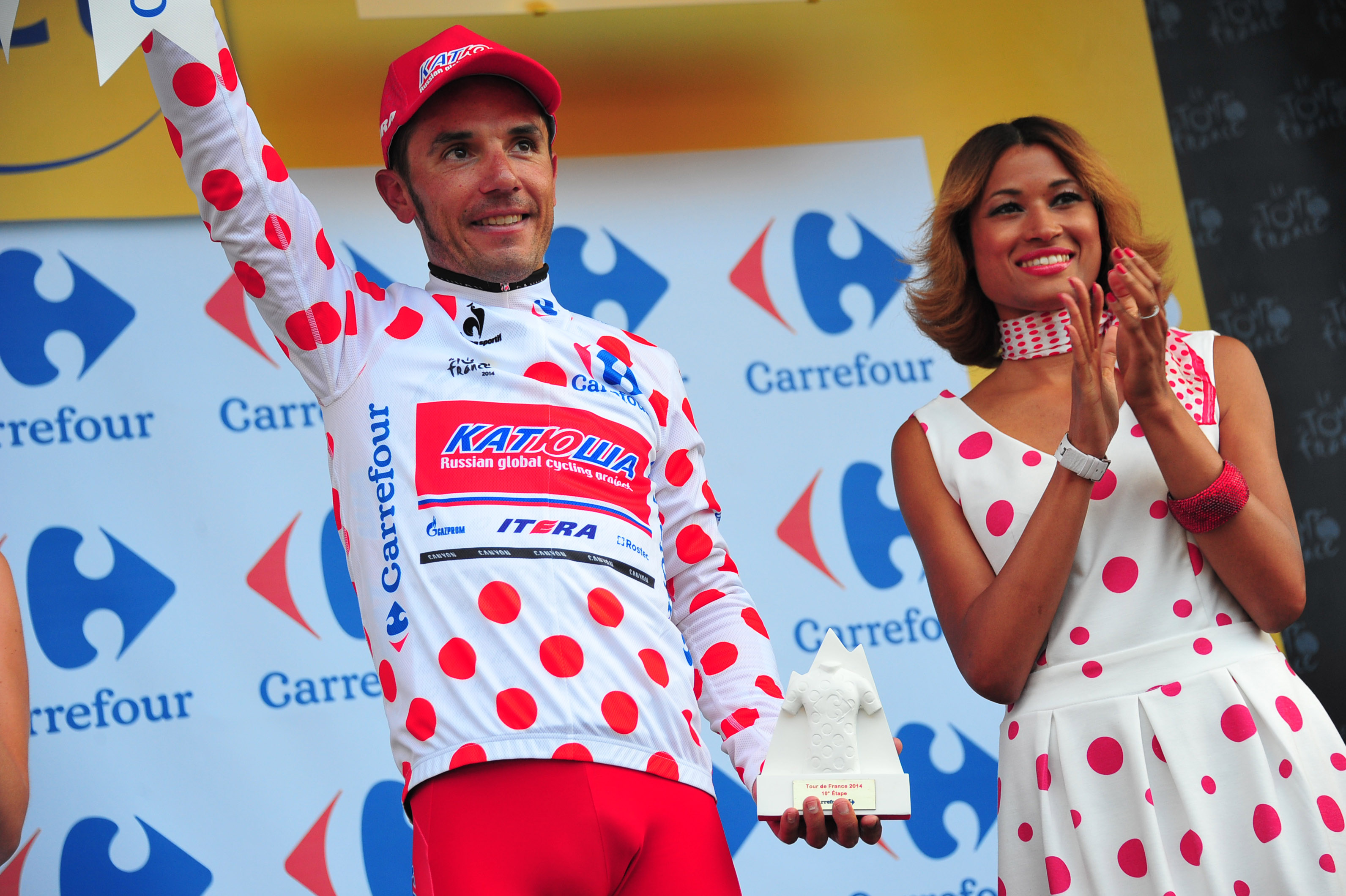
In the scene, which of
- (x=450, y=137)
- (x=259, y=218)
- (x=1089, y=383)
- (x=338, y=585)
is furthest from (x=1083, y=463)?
(x=338, y=585)

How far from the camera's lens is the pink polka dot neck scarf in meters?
1.81

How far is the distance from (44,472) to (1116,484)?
2.11 m

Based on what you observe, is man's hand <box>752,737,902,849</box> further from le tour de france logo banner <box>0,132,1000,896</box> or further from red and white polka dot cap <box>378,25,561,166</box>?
le tour de france logo banner <box>0,132,1000,896</box>

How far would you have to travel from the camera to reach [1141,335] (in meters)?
1.65

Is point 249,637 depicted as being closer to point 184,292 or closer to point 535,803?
point 184,292

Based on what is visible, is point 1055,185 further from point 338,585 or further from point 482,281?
point 338,585

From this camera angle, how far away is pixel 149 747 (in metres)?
2.58

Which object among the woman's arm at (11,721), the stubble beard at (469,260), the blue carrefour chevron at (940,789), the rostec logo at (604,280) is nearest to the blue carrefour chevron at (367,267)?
the rostec logo at (604,280)

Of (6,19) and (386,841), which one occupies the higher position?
(6,19)

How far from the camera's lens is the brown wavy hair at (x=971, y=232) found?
6.51 ft

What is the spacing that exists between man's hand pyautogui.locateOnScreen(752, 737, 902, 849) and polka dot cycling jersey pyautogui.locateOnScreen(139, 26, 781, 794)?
0.46 feet

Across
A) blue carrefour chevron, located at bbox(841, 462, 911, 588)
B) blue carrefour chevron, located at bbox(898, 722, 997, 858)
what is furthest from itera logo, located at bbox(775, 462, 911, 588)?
blue carrefour chevron, located at bbox(898, 722, 997, 858)

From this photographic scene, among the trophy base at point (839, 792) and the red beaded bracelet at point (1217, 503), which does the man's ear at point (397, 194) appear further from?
the red beaded bracelet at point (1217, 503)

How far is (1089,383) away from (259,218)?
1049mm
